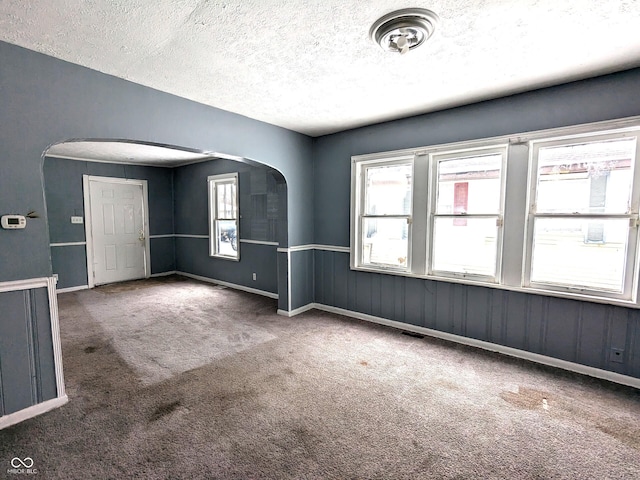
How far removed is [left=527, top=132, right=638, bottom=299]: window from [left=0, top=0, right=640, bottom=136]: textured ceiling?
636mm

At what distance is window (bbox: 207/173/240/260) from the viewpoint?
227 inches

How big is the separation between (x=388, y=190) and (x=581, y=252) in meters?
2.01

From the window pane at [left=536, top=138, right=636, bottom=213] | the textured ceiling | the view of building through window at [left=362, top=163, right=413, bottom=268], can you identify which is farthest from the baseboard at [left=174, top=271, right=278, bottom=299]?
the window pane at [left=536, top=138, right=636, bottom=213]

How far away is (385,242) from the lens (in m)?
3.91

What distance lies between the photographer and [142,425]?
6.58ft

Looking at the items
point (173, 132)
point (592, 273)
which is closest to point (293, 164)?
point (173, 132)

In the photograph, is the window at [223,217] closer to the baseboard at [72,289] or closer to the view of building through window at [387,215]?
the baseboard at [72,289]

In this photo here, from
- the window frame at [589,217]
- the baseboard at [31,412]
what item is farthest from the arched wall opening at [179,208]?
the window frame at [589,217]

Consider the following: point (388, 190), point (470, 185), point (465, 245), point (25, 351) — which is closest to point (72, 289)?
point (25, 351)

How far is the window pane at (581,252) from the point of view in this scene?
254 centimetres

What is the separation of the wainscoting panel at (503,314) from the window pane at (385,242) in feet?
0.70

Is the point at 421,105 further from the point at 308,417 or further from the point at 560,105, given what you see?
the point at 308,417

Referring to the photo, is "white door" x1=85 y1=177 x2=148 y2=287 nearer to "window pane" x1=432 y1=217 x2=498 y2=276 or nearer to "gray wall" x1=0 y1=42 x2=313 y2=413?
"gray wall" x1=0 y1=42 x2=313 y2=413

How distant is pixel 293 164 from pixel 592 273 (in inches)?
134
